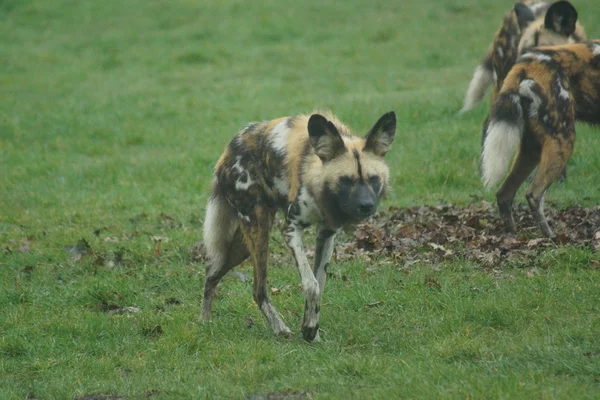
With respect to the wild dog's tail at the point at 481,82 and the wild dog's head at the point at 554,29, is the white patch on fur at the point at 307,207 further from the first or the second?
the wild dog's tail at the point at 481,82

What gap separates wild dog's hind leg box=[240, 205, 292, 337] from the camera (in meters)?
4.89

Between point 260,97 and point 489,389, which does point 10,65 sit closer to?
point 260,97

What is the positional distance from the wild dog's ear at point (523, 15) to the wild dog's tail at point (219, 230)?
14.2 ft

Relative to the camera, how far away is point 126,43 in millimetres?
16656

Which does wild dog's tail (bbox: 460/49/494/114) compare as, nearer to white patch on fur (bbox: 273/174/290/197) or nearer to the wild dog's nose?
white patch on fur (bbox: 273/174/290/197)

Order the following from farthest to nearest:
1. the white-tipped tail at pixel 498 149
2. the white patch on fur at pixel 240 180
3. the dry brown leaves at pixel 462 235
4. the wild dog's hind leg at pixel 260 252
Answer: the white-tipped tail at pixel 498 149, the dry brown leaves at pixel 462 235, the white patch on fur at pixel 240 180, the wild dog's hind leg at pixel 260 252

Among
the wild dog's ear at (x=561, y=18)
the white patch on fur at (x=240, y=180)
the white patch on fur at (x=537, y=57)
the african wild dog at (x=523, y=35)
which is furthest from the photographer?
the african wild dog at (x=523, y=35)

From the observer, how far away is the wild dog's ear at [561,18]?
7555 mm

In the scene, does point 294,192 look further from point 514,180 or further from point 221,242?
point 514,180

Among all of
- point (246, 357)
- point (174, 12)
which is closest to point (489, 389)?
point (246, 357)

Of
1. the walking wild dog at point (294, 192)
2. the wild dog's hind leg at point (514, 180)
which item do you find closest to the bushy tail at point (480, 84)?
the wild dog's hind leg at point (514, 180)

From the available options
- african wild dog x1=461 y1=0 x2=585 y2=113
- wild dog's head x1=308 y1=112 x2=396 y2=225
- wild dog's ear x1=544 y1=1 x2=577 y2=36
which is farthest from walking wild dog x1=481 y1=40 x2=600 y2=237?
wild dog's head x1=308 y1=112 x2=396 y2=225

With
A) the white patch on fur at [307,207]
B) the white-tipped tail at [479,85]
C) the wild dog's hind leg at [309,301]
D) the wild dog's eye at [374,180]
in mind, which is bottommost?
the wild dog's hind leg at [309,301]

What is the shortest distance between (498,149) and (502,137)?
9 centimetres
